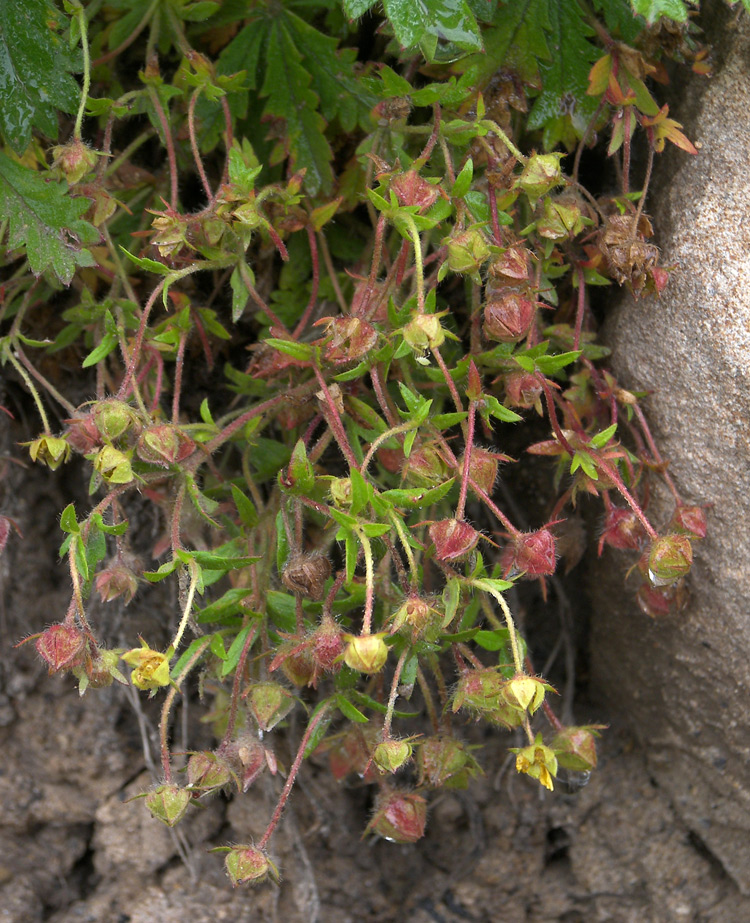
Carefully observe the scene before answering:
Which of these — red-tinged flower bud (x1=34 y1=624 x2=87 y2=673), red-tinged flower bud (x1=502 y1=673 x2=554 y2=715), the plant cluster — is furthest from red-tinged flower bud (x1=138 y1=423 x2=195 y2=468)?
red-tinged flower bud (x1=502 y1=673 x2=554 y2=715)

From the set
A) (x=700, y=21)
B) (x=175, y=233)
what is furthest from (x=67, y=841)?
(x=700, y=21)

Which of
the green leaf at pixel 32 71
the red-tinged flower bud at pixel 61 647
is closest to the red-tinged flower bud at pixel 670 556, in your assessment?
the red-tinged flower bud at pixel 61 647

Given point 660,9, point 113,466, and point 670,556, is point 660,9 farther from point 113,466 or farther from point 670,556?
point 113,466

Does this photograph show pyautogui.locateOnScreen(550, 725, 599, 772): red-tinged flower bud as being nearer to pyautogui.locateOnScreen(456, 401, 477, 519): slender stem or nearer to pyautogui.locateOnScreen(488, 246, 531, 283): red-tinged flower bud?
pyautogui.locateOnScreen(456, 401, 477, 519): slender stem

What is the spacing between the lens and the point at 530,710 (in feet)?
3.77

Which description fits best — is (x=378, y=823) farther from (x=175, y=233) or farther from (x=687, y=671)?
(x=175, y=233)

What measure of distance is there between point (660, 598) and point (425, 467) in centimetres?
55

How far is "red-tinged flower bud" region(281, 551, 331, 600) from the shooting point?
1.27 meters

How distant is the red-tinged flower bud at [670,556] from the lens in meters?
1.30

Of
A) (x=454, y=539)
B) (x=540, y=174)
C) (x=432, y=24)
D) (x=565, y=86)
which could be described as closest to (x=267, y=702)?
(x=454, y=539)

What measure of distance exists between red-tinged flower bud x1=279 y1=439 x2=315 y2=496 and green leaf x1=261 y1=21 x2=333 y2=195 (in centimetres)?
60

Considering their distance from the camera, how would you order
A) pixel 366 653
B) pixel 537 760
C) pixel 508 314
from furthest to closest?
pixel 508 314 < pixel 537 760 < pixel 366 653

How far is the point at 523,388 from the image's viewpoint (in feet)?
4.53

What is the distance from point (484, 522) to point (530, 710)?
Result: 68 centimetres
